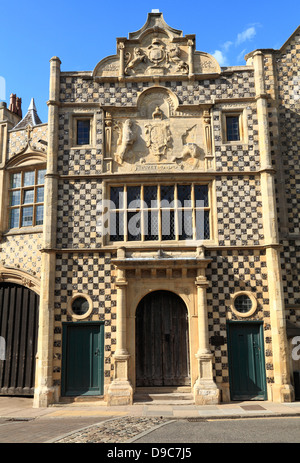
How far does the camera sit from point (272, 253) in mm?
14453

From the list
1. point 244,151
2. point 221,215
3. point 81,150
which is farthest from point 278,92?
point 81,150

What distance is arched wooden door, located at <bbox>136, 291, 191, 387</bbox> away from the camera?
1426 cm

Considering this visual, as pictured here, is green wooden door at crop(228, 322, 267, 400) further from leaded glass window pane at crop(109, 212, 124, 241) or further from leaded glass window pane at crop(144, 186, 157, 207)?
leaded glass window pane at crop(144, 186, 157, 207)

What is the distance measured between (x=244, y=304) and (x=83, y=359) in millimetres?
5835

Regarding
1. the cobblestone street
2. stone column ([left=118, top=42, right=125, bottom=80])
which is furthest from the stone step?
stone column ([left=118, top=42, right=125, bottom=80])

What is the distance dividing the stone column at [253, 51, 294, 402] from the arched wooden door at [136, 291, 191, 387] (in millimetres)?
2959

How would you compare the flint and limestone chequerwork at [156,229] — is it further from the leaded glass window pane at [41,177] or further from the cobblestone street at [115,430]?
the cobblestone street at [115,430]

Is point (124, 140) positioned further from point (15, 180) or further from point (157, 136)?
point (15, 180)

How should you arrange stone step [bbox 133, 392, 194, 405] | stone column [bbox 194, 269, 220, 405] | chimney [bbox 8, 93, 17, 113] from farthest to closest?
chimney [bbox 8, 93, 17, 113], stone step [bbox 133, 392, 194, 405], stone column [bbox 194, 269, 220, 405]

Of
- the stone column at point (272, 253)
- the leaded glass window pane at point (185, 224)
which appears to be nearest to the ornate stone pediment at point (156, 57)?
the stone column at point (272, 253)

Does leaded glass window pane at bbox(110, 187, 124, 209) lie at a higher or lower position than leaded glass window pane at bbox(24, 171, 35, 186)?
lower

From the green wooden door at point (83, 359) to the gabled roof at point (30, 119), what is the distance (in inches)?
356

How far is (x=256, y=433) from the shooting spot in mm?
8625

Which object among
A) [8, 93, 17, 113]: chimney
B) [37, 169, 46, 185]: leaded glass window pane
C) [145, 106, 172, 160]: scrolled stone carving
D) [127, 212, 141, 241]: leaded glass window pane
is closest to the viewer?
[127, 212, 141, 241]: leaded glass window pane
